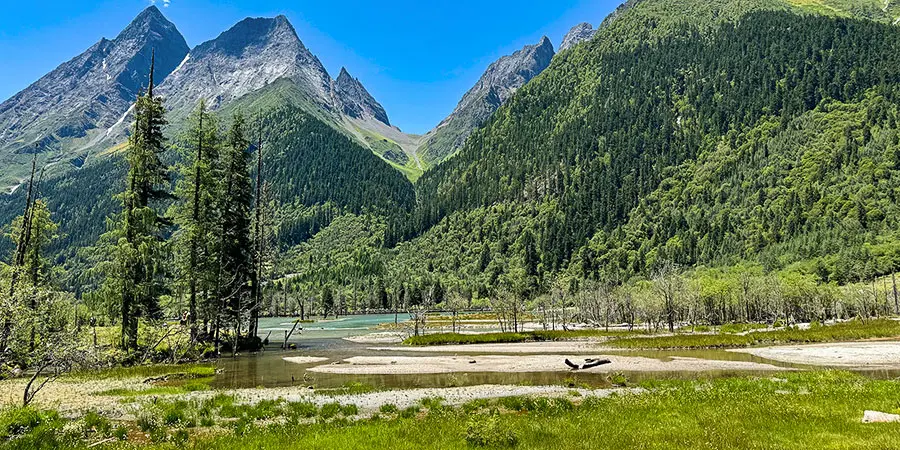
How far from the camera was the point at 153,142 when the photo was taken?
45.4 meters

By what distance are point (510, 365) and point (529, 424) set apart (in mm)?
29102

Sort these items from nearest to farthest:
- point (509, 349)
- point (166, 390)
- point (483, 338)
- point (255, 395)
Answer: point (255, 395) < point (166, 390) < point (509, 349) < point (483, 338)

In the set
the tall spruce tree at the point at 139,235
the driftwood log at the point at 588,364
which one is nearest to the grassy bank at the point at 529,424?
the driftwood log at the point at 588,364

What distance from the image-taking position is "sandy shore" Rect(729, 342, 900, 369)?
41.2m

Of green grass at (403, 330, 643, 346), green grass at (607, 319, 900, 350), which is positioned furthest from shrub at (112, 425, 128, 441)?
green grass at (403, 330, 643, 346)

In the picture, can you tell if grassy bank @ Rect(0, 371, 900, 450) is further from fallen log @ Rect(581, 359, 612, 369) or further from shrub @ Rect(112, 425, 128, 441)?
fallen log @ Rect(581, 359, 612, 369)

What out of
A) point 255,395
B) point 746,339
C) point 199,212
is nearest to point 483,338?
point 746,339

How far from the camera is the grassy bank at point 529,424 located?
46.8 feet

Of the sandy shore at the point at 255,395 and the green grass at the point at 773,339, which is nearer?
the sandy shore at the point at 255,395

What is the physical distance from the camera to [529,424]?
16.9 metres

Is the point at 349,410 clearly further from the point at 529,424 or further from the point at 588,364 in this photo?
the point at 588,364

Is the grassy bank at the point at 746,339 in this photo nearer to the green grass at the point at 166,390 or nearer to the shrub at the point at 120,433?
the green grass at the point at 166,390

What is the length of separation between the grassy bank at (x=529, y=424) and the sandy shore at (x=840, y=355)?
21.7m

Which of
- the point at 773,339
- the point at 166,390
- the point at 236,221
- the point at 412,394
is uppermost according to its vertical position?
the point at 236,221
